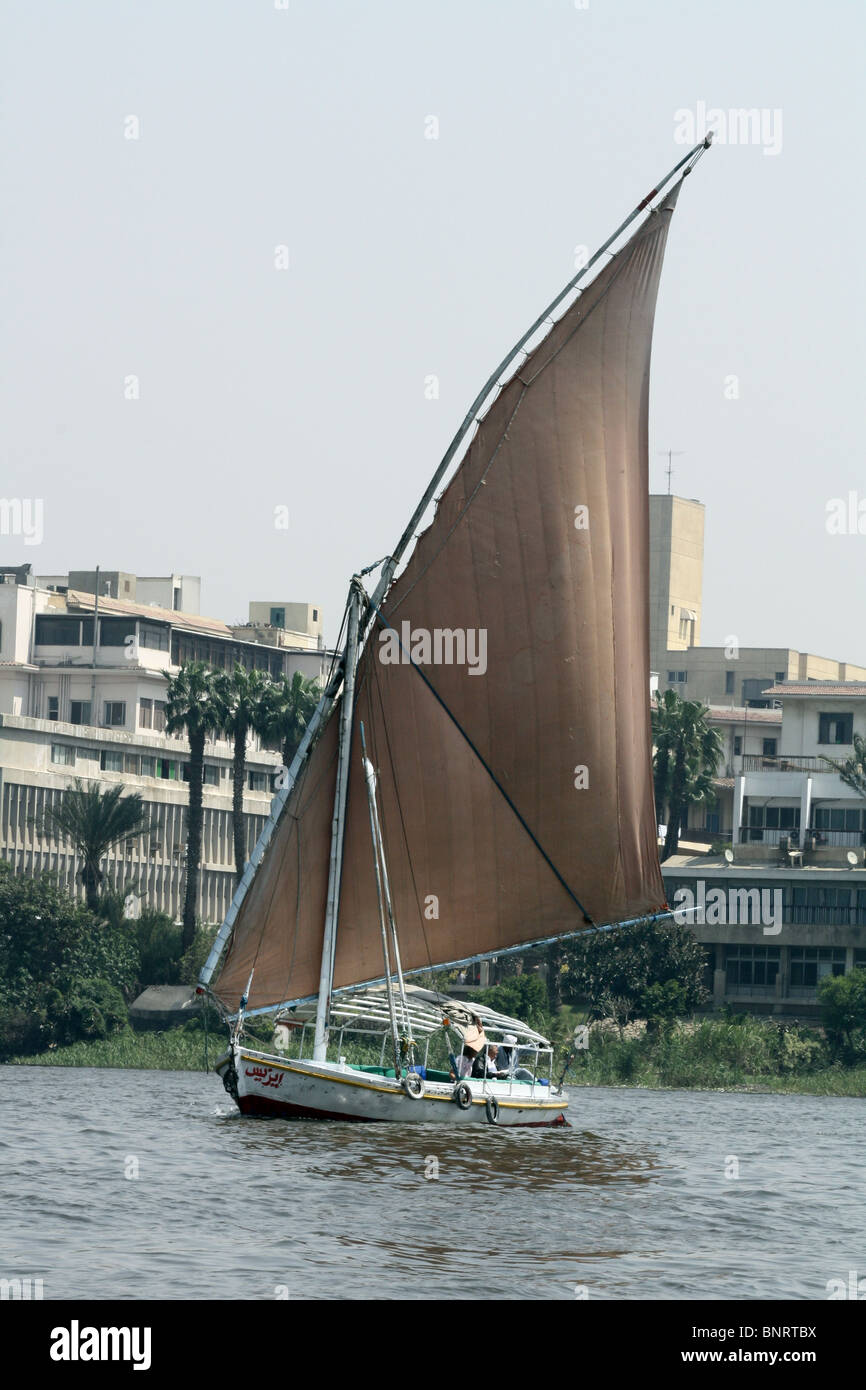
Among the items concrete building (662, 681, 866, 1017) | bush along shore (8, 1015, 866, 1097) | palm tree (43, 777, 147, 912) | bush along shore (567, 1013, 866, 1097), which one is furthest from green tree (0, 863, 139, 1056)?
concrete building (662, 681, 866, 1017)

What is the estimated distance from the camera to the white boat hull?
45.4 meters

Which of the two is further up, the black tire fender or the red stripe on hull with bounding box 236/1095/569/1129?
the black tire fender

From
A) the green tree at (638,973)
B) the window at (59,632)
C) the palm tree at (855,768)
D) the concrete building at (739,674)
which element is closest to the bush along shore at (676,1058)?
the green tree at (638,973)

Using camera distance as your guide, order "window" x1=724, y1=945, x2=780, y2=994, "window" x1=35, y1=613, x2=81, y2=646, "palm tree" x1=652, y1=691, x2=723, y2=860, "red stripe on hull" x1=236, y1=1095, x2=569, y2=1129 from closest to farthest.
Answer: "red stripe on hull" x1=236, y1=1095, x2=569, y2=1129
"window" x1=724, y1=945, x2=780, y2=994
"palm tree" x1=652, y1=691, x2=723, y2=860
"window" x1=35, y1=613, x2=81, y2=646

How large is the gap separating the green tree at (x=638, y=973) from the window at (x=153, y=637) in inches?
2139

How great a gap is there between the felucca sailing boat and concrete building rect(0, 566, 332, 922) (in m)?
67.1

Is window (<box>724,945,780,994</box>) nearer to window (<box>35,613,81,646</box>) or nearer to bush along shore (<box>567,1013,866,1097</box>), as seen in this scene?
bush along shore (<box>567,1013,866,1097</box>)

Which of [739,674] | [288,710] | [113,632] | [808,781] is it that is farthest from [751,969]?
[739,674]

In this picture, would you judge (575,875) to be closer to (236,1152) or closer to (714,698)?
(236,1152)

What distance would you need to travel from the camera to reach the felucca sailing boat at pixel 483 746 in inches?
1766

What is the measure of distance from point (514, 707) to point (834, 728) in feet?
271

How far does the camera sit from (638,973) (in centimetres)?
9281

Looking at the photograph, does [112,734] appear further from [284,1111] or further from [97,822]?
[284,1111]

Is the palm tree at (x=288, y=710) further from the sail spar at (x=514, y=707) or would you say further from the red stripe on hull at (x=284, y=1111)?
the red stripe on hull at (x=284, y=1111)
